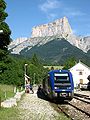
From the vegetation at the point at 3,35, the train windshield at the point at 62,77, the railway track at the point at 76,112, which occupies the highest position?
the vegetation at the point at 3,35

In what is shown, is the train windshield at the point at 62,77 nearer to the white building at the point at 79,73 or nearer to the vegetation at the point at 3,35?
the vegetation at the point at 3,35

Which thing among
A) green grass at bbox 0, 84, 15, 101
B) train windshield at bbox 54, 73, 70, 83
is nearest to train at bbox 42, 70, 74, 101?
train windshield at bbox 54, 73, 70, 83

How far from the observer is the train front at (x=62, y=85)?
29.3 m

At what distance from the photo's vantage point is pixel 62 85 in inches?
1172

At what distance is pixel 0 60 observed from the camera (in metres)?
39.0

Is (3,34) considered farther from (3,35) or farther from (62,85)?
(62,85)

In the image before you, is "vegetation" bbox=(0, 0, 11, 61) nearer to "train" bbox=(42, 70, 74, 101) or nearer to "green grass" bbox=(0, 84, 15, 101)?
"green grass" bbox=(0, 84, 15, 101)

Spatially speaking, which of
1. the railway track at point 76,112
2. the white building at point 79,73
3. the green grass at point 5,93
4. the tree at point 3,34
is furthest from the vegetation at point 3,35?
the white building at point 79,73

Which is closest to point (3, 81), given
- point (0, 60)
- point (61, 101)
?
point (0, 60)

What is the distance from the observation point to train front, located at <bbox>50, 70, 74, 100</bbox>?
29297 mm

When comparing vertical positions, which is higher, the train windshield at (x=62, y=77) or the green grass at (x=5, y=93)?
the train windshield at (x=62, y=77)

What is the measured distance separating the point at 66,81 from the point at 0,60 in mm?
11536

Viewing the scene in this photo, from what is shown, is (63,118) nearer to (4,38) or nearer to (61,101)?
(61,101)

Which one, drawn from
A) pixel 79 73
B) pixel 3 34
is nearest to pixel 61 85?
pixel 3 34
